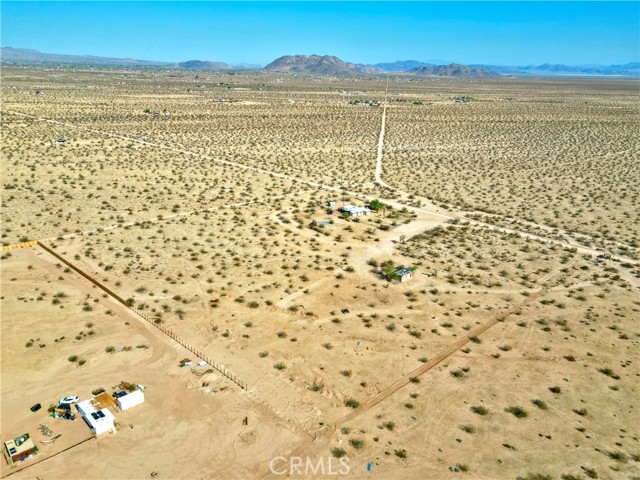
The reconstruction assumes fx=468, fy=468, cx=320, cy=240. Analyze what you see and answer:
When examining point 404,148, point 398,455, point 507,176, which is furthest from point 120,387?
point 404,148

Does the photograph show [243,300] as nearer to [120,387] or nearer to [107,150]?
[120,387]

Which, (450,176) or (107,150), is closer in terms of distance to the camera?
(450,176)

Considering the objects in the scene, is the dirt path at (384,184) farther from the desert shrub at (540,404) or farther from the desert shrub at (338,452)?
the desert shrub at (338,452)

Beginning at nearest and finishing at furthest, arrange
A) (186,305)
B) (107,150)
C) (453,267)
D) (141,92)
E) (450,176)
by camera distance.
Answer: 1. (186,305)
2. (453,267)
3. (450,176)
4. (107,150)
5. (141,92)

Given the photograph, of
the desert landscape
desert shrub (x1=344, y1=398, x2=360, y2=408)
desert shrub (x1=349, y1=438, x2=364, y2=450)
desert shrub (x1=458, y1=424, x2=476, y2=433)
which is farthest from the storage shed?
desert shrub (x1=458, y1=424, x2=476, y2=433)

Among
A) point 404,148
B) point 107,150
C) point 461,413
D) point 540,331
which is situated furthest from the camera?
point 404,148

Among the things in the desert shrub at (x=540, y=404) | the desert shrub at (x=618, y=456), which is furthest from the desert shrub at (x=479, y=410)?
the desert shrub at (x=618, y=456)
